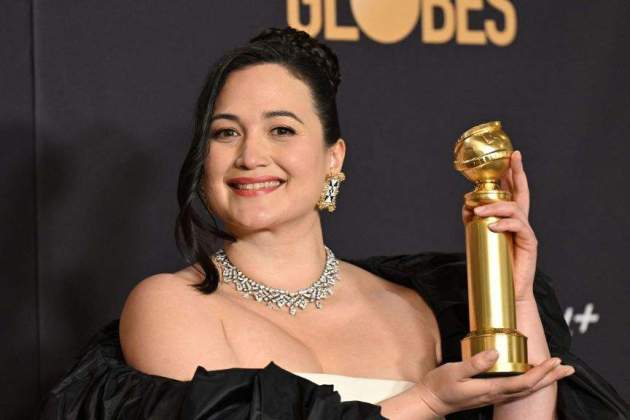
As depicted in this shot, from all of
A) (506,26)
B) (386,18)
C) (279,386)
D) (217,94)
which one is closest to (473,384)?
(279,386)

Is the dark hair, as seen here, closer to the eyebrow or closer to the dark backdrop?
the eyebrow

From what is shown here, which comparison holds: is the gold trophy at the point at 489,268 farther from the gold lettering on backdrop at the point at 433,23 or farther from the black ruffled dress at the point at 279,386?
the gold lettering on backdrop at the point at 433,23

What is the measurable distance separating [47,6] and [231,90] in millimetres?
643

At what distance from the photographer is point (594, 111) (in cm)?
313

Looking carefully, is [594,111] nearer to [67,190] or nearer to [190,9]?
[190,9]

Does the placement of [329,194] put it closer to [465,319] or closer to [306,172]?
[306,172]

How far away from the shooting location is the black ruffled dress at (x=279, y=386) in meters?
1.88

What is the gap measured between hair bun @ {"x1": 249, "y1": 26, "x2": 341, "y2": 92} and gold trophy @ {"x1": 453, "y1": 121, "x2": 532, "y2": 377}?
0.50m

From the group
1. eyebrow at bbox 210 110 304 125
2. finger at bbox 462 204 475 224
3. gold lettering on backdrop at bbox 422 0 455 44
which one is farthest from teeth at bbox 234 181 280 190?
gold lettering on backdrop at bbox 422 0 455 44

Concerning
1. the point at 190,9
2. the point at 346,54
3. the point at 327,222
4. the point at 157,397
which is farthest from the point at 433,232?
the point at 157,397

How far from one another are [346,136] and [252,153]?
79cm

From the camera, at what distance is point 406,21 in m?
3.00

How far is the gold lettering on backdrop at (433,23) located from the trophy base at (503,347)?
1.25m

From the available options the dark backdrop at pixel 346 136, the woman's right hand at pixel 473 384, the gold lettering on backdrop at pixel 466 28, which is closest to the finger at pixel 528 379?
the woman's right hand at pixel 473 384
